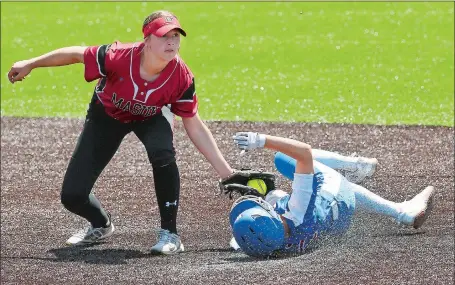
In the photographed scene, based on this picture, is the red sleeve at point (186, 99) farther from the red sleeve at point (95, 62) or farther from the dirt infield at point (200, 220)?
the dirt infield at point (200, 220)

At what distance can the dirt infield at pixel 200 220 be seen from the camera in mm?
6562

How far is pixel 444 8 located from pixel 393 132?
23.0ft

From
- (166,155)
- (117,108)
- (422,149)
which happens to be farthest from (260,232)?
(422,149)

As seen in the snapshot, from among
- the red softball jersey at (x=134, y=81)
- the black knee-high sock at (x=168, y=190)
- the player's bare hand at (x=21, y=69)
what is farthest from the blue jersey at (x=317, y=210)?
the player's bare hand at (x=21, y=69)

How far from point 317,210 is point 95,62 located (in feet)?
6.21

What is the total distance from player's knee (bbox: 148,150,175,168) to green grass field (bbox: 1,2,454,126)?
15.9 ft

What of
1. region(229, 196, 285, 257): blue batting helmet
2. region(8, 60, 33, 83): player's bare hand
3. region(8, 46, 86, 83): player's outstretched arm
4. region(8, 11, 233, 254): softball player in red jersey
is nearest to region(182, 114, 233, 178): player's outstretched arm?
region(8, 11, 233, 254): softball player in red jersey

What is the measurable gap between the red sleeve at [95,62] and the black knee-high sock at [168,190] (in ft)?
2.62

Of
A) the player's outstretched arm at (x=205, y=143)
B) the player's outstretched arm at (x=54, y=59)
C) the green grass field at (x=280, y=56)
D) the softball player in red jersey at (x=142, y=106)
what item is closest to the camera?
the softball player in red jersey at (x=142, y=106)

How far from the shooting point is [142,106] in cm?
703

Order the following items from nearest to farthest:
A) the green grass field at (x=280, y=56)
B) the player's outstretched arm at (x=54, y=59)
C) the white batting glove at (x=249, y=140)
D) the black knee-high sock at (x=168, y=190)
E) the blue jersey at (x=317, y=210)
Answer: the white batting glove at (x=249, y=140), the blue jersey at (x=317, y=210), the player's outstretched arm at (x=54, y=59), the black knee-high sock at (x=168, y=190), the green grass field at (x=280, y=56)

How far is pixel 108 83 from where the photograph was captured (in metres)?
7.11

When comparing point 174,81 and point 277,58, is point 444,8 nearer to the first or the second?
point 277,58

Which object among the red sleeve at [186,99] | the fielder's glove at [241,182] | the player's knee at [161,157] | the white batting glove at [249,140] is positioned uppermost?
the red sleeve at [186,99]
